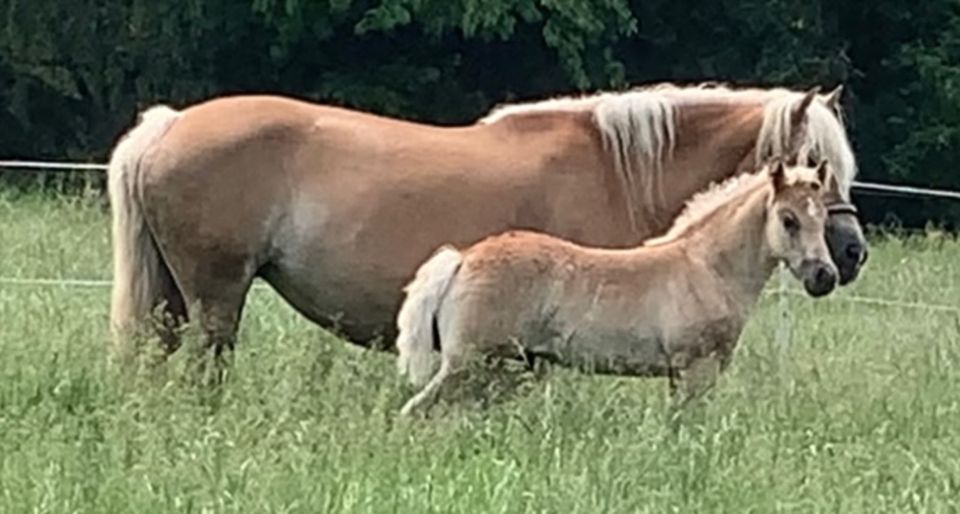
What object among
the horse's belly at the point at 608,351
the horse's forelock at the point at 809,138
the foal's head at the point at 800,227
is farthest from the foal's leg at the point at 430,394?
the horse's forelock at the point at 809,138

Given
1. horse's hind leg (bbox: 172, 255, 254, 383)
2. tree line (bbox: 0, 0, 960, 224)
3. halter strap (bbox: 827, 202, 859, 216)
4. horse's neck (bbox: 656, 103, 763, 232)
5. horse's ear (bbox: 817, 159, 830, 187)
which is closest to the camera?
horse's ear (bbox: 817, 159, 830, 187)

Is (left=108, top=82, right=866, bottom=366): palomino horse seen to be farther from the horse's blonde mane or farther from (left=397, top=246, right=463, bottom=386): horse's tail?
(left=397, top=246, right=463, bottom=386): horse's tail

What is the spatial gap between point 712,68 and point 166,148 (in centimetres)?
1775

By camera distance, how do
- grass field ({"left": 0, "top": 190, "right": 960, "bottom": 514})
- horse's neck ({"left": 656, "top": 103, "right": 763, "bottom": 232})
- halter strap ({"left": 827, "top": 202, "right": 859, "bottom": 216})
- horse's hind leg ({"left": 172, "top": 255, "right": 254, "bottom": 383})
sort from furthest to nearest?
horse's neck ({"left": 656, "top": 103, "right": 763, "bottom": 232}), horse's hind leg ({"left": 172, "top": 255, "right": 254, "bottom": 383}), halter strap ({"left": 827, "top": 202, "right": 859, "bottom": 216}), grass field ({"left": 0, "top": 190, "right": 960, "bottom": 514})

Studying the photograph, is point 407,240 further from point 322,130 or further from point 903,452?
point 903,452

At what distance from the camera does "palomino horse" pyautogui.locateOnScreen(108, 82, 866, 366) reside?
7348 mm

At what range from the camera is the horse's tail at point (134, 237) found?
7.41 metres

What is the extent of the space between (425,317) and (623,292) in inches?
24.7

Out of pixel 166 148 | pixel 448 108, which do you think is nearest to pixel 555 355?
pixel 166 148

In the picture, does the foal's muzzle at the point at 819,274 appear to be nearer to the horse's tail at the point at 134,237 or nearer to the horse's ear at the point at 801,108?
the horse's ear at the point at 801,108

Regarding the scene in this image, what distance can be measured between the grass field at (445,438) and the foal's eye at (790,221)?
55 centimetres

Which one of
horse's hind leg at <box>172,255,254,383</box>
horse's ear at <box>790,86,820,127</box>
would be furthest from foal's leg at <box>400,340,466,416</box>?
horse's ear at <box>790,86,820,127</box>

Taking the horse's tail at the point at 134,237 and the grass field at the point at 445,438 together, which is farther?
the horse's tail at the point at 134,237

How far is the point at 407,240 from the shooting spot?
737cm
